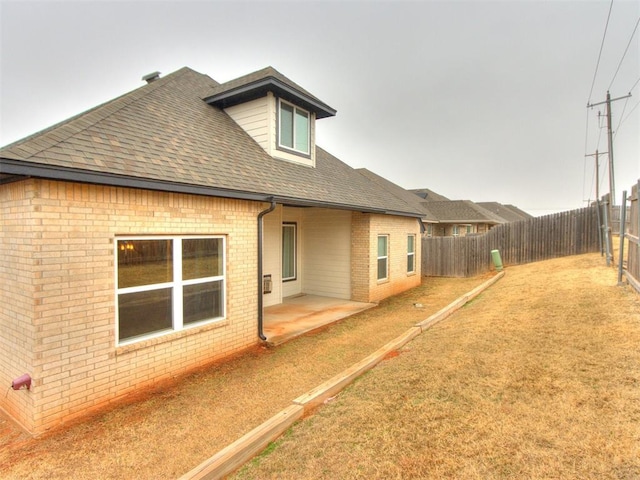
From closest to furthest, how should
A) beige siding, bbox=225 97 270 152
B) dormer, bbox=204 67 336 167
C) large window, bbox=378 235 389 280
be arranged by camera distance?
dormer, bbox=204 67 336 167, beige siding, bbox=225 97 270 152, large window, bbox=378 235 389 280

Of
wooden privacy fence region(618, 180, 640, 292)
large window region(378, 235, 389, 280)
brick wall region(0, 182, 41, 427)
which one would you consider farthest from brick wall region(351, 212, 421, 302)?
brick wall region(0, 182, 41, 427)

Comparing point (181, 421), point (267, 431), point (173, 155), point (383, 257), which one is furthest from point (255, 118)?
point (267, 431)

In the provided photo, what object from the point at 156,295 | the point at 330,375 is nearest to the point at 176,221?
the point at 156,295

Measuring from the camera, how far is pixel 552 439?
3127 millimetres

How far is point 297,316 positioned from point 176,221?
4.95 m

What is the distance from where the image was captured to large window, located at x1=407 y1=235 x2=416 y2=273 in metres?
14.5

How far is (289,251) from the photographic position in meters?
12.1

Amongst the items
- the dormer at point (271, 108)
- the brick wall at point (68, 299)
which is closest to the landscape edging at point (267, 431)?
the brick wall at point (68, 299)

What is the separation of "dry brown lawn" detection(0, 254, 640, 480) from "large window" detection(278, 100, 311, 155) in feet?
20.3

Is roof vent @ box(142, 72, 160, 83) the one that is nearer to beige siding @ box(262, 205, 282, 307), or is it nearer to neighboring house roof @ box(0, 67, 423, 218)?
neighboring house roof @ box(0, 67, 423, 218)

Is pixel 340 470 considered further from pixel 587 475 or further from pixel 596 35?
pixel 596 35

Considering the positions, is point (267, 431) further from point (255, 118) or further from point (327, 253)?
point (327, 253)

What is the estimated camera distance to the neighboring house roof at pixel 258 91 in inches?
349

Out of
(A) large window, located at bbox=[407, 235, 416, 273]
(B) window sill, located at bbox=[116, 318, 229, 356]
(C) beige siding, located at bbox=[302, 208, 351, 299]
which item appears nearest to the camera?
(B) window sill, located at bbox=[116, 318, 229, 356]
